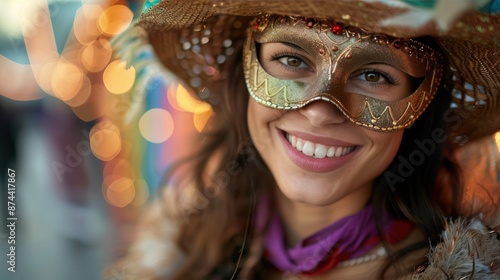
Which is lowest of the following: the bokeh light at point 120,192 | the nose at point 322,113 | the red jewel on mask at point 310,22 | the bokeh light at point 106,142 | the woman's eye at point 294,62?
the bokeh light at point 120,192

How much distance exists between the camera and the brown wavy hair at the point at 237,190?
4.55 ft

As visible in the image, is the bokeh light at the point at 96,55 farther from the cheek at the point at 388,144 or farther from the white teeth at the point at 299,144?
the cheek at the point at 388,144

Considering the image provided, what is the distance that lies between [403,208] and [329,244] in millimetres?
205

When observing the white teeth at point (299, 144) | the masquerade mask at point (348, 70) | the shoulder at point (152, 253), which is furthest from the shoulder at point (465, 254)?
the shoulder at point (152, 253)

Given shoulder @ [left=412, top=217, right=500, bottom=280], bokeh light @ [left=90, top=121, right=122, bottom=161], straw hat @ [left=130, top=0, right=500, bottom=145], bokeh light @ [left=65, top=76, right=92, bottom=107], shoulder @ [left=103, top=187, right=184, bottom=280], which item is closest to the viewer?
straw hat @ [left=130, top=0, right=500, bottom=145]

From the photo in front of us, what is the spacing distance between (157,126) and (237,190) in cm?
137

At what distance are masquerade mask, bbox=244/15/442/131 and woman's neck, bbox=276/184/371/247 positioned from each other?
268 millimetres

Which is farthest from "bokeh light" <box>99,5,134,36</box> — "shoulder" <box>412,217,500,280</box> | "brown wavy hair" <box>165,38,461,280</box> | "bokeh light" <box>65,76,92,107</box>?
"shoulder" <box>412,217,500,280</box>

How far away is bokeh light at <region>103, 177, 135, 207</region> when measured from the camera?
2920 mm

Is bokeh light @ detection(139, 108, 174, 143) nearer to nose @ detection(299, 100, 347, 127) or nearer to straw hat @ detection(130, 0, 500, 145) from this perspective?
straw hat @ detection(130, 0, 500, 145)

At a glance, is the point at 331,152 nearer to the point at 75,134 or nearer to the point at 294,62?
the point at 294,62

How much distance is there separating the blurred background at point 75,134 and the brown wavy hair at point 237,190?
0.54 meters

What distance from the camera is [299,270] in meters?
1.38

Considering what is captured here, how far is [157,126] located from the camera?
2.99 metres
